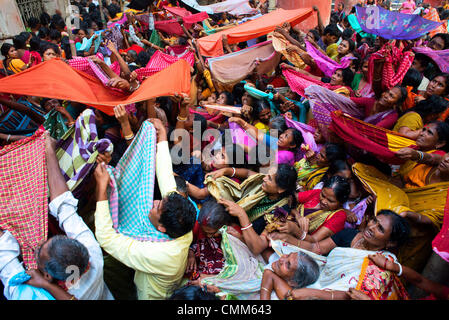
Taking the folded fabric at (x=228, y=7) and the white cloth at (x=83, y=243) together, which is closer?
the white cloth at (x=83, y=243)

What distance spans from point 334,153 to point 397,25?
266cm

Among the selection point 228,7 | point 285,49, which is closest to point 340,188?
point 285,49

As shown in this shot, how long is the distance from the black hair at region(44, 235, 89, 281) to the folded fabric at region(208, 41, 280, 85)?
14.2 feet

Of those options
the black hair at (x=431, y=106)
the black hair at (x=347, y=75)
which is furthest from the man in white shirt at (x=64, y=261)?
the black hair at (x=347, y=75)

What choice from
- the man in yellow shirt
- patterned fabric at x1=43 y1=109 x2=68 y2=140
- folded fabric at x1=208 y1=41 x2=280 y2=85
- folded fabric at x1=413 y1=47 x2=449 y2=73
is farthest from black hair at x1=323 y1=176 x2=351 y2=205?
folded fabric at x1=413 y1=47 x2=449 y2=73

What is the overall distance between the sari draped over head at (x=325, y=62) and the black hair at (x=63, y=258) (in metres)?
4.71

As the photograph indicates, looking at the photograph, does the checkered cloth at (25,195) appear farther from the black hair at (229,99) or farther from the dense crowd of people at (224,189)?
the black hair at (229,99)

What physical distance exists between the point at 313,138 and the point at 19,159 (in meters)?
3.22

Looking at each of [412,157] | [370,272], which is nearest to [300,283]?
[370,272]

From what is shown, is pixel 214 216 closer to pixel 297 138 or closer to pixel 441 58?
pixel 297 138

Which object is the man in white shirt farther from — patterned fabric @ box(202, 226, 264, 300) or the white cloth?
patterned fabric @ box(202, 226, 264, 300)

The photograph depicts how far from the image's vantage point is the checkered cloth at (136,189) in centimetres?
208

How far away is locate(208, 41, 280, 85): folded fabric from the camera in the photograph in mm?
5297

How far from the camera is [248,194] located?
9.31ft
